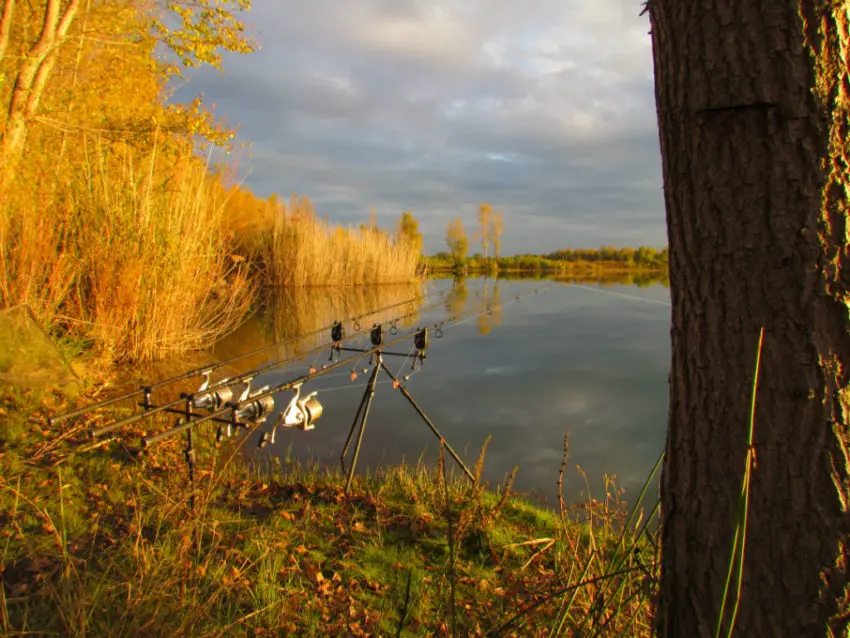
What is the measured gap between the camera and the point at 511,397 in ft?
23.3

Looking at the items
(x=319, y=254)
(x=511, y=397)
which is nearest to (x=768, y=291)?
(x=511, y=397)

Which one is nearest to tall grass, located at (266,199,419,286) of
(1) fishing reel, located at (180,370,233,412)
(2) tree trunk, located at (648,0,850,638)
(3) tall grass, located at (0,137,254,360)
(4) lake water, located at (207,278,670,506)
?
(4) lake water, located at (207,278,670,506)

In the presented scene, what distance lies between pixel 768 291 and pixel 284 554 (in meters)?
2.33

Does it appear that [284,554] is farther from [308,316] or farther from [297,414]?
[308,316]

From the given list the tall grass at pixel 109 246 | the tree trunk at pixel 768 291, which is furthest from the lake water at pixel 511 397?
the tree trunk at pixel 768 291

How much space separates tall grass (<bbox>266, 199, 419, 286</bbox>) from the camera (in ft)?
55.8

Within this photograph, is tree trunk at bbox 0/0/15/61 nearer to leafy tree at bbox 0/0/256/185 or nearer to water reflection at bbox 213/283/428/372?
leafy tree at bbox 0/0/256/185

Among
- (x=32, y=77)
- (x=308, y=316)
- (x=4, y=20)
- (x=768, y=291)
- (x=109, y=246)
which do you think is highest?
(x=4, y=20)

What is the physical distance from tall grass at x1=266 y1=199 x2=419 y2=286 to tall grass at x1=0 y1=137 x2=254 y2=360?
10337 millimetres

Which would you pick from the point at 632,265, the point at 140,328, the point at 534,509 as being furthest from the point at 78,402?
the point at 632,265

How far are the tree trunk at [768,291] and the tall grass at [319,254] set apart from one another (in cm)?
1651

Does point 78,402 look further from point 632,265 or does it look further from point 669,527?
point 632,265

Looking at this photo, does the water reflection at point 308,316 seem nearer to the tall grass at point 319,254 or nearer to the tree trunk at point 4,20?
the tall grass at point 319,254

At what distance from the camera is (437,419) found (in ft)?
20.0
